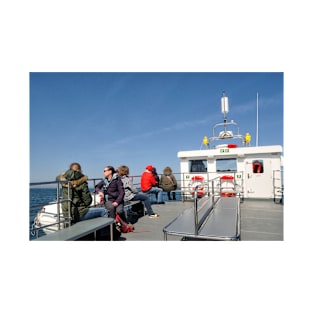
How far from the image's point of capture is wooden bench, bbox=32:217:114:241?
94.8 inches

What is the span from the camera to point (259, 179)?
7.70m

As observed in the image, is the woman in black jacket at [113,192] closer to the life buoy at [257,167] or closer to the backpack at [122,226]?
the backpack at [122,226]

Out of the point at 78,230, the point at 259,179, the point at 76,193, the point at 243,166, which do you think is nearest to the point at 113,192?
the point at 76,193

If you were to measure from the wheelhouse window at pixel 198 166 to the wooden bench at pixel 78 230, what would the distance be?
236 inches

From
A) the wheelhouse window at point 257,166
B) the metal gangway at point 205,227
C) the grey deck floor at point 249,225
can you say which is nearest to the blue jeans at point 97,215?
the grey deck floor at point 249,225

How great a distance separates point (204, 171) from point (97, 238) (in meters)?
6.13

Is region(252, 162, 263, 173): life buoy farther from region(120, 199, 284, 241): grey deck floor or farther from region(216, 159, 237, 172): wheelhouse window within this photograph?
region(120, 199, 284, 241): grey deck floor

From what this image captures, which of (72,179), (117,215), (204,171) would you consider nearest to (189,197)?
(204,171)

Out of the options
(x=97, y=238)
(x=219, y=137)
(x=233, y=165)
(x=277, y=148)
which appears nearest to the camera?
(x=97, y=238)

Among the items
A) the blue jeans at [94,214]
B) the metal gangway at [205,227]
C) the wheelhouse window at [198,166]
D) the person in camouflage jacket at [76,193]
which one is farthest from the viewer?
the wheelhouse window at [198,166]

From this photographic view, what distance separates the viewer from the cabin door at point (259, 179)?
24.9 ft

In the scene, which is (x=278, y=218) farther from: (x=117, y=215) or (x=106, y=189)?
(x=106, y=189)

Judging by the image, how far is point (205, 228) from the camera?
291 cm

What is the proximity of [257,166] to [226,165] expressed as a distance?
116cm
